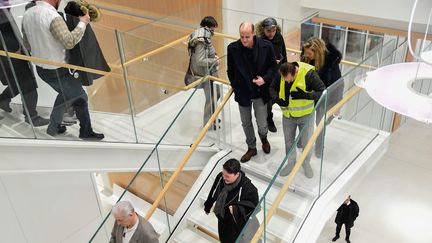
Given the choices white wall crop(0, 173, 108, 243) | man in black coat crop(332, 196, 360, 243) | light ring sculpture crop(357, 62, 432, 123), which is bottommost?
man in black coat crop(332, 196, 360, 243)

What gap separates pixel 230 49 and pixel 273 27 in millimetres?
579

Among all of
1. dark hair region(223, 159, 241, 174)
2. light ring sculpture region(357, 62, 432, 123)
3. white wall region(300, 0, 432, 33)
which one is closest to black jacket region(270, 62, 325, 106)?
dark hair region(223, 159, 241, 174)

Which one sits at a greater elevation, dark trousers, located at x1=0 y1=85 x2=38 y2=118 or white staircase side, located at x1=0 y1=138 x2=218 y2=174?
dark trousers, located at x1=0 y1=85 x2=38 y2=118

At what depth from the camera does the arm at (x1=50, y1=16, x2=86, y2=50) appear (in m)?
3.90

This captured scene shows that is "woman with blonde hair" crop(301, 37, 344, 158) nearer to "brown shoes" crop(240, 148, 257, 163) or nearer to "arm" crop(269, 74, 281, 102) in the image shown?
"arm" crop(269, 74, 281, 102)

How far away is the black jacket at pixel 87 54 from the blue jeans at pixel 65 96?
0.12 metres

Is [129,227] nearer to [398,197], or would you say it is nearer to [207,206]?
[207,206]

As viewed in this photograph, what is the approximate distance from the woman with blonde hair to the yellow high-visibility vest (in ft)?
0.75

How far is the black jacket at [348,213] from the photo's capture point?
22.2ft

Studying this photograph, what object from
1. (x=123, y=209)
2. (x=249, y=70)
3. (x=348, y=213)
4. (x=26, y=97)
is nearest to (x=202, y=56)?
(x=249, y=70)

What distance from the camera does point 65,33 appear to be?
12.9 ft

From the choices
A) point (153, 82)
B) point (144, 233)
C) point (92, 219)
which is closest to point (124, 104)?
point (153, 82)

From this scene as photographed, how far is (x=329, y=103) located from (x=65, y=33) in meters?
2.61

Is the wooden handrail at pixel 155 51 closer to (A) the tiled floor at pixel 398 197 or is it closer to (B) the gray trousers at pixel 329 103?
(B) the gray trousers at pixel 329 103
